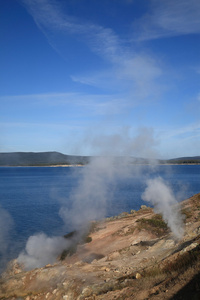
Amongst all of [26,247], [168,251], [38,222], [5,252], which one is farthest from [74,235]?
[168,251]

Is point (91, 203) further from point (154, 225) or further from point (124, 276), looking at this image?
point (124, 276)

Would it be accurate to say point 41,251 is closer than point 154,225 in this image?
Yes

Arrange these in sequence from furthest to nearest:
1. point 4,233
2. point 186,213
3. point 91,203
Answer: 1. point 91,203
2. point 4,233
3. point 186,213

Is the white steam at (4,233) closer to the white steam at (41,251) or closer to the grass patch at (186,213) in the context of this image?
the white steam at (41,251)

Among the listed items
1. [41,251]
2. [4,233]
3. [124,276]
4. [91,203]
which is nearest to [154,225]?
[41,251]

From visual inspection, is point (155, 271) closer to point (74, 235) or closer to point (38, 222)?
point (74, 235)

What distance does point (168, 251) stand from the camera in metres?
19.0

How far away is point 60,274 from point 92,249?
9929 mm

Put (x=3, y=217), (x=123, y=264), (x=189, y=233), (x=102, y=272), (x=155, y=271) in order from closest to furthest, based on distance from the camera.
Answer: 1. (x=155, y=271)
2. (x=102, y=272)
3. (x=123, y=264)
4. (x=189, y=233)
5. (x=3, y=217)

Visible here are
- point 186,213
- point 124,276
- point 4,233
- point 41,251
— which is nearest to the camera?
point 124,276

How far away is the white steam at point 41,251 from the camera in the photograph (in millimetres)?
26969

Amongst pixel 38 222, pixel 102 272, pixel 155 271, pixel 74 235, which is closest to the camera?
pixel 155 271

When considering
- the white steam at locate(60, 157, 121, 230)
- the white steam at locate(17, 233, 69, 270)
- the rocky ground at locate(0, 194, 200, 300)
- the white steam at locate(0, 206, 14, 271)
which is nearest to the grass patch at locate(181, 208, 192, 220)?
the rocky ground at locate(0, 194, 200, 300)

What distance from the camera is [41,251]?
3014 centimetres
